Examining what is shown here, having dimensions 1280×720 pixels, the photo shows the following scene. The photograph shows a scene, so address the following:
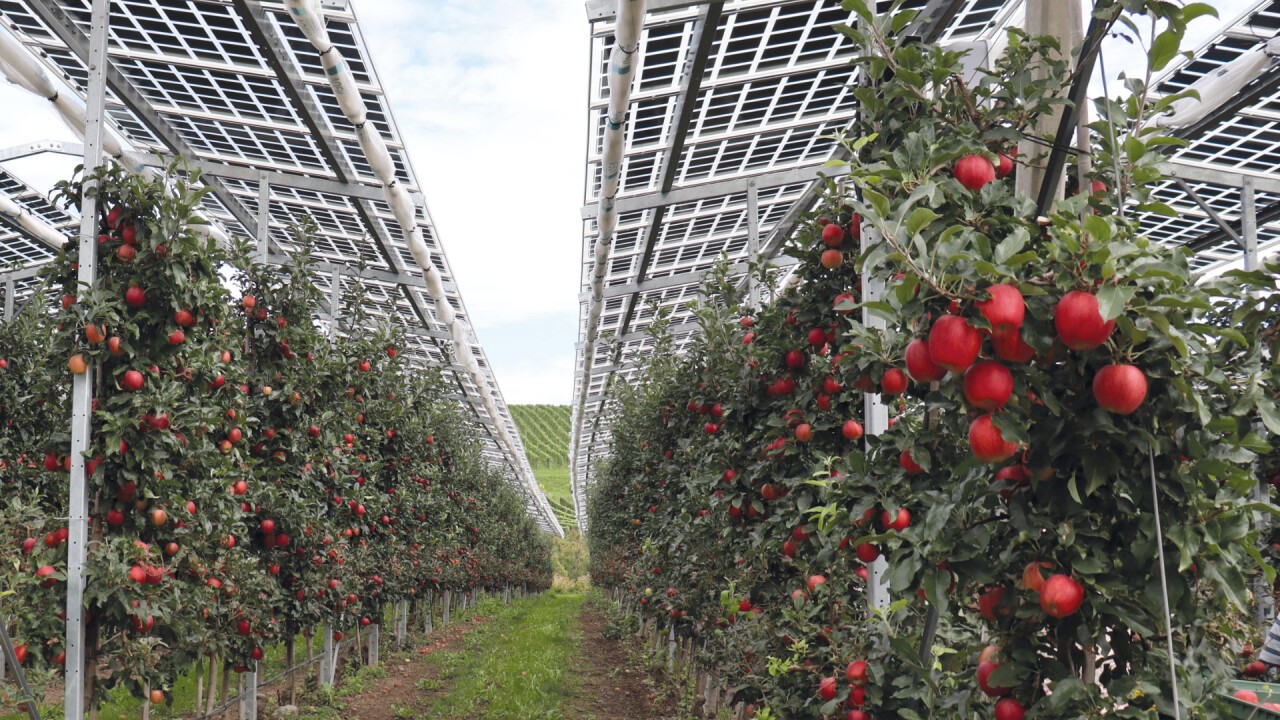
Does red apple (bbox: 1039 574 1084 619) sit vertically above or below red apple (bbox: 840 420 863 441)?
below

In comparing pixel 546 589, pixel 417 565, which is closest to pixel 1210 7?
pixel 417 565

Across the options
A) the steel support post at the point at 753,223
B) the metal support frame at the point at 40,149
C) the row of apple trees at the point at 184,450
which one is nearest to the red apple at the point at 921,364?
the row of apple trees at the point at 184,450

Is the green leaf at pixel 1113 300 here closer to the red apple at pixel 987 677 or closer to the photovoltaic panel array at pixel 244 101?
the red apple at pixel 987 677

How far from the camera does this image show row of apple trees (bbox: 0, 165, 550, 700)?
5141 mm

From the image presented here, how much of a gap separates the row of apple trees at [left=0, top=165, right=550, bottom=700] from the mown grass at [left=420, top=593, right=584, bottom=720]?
5.63 ft

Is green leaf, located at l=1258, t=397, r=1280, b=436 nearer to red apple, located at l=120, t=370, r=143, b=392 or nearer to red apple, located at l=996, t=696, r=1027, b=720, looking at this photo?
red apple, located at l=996, t=696, r=1027, b=720

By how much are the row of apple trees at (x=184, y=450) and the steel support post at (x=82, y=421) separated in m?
0.08

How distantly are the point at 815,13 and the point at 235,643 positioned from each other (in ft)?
21.7

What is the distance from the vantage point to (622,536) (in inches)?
709

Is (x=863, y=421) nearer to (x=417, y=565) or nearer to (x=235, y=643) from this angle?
(x=235, y=643)

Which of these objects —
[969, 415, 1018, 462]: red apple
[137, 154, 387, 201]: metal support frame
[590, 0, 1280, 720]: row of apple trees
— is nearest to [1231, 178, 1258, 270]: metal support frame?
[590, 0, 1280, 720]: row of apple trees

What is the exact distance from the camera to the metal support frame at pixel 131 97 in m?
6.77

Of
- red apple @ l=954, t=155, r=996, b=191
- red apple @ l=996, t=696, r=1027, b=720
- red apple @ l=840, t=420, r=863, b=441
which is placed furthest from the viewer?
red apple @ l=840, t=420, r=863, b=441

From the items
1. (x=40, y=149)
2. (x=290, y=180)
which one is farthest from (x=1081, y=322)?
(x=40, y=149)
